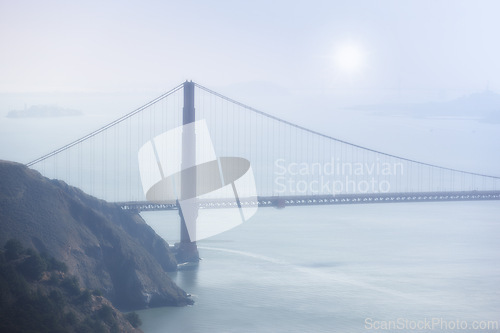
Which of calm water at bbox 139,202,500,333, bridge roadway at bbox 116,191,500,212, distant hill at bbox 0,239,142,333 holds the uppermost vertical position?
bridge roadway at bbox 116,191,500,212

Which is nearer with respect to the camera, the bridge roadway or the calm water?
the calm water

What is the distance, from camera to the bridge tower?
70.3 ft

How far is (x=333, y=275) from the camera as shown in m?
19.5

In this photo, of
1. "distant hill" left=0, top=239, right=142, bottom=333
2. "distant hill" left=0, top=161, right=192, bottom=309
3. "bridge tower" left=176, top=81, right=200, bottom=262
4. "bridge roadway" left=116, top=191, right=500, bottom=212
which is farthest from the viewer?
"bridge roadway" left=116, top=191, right=500, bottom=212

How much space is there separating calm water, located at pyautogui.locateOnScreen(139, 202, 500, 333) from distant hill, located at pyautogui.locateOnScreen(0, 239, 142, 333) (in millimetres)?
2009

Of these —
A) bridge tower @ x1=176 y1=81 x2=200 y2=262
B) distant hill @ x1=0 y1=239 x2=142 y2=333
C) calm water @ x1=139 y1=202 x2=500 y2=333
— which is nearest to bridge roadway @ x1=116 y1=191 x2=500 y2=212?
bridge tower @ x1=176 y1=81 x2=200 y2=262

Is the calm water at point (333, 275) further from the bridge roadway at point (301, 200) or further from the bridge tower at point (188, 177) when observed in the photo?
the bridge roadway at point (301, 200)

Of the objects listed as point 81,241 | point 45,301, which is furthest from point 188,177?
point 45,301

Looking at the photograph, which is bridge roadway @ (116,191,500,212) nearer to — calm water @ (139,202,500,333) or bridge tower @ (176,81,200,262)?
bridge tower @ (176,81,200,262)

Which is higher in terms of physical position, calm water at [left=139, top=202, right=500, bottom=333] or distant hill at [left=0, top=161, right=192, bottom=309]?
distant hill at [left=0, top=161, right=192, bottom=309]

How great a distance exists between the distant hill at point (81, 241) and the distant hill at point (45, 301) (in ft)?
4.61

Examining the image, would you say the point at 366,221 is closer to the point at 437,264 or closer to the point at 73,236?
the point at 437,264

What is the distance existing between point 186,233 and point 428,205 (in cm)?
1801

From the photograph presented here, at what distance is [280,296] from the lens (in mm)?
17359
